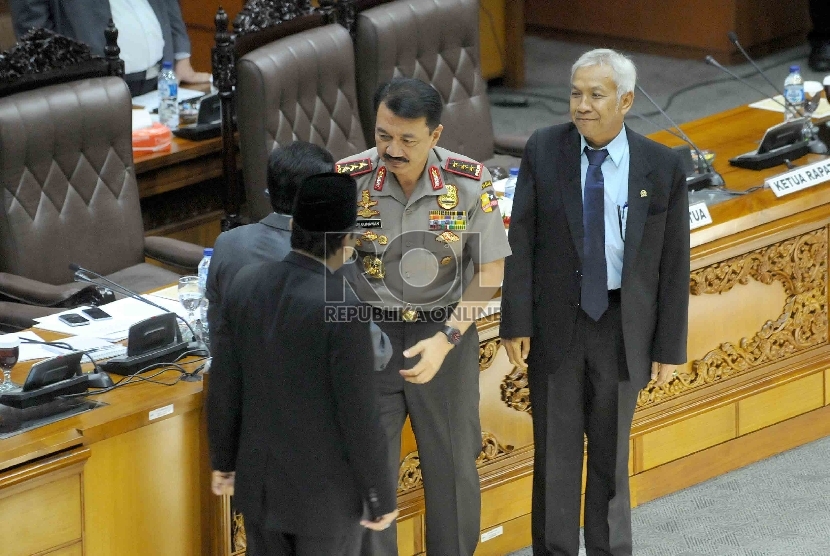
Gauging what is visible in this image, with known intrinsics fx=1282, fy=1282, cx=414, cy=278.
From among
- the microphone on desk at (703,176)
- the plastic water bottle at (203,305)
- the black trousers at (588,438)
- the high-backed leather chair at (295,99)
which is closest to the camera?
the black trousers at (588,438)

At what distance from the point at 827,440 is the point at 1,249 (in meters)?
2.66

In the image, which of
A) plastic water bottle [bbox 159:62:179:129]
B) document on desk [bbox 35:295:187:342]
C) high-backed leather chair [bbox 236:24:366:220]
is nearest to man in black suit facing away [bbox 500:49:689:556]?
document on desk [bbox 35:295:187:342]

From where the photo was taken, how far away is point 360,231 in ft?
9.16

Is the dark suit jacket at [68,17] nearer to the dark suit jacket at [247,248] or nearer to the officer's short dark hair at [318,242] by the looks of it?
the dark suit jacket at [247,248]

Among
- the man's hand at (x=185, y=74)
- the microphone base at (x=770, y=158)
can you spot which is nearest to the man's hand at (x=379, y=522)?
the microphone base at (x=770, y=158)

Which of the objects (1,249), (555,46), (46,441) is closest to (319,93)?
(1,249)

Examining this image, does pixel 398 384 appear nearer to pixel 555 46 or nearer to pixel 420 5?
pixel 420 5

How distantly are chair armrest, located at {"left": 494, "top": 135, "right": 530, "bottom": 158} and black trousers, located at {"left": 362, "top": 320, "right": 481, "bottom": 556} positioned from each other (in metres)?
2.29

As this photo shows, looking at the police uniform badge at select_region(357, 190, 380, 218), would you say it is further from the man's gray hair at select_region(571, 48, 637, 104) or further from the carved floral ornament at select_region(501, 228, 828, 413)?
the carved floral ornament at select_region(501, 228, 828, 413)

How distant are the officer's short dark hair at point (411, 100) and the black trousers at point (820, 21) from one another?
5.36 metres

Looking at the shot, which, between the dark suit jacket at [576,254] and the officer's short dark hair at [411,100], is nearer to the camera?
the officer's short dark hair at [411,100]

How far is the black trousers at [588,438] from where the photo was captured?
289 cm

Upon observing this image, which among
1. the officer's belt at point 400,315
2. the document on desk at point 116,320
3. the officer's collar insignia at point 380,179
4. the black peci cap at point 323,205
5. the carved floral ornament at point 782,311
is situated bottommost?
the carved floral ornament at point 782,311

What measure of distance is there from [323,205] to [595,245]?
0.85 m
